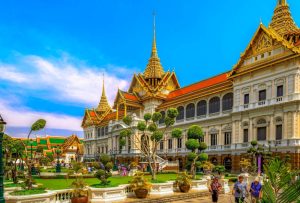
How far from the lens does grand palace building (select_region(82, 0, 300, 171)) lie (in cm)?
2836

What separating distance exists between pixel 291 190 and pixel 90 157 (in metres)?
70.0

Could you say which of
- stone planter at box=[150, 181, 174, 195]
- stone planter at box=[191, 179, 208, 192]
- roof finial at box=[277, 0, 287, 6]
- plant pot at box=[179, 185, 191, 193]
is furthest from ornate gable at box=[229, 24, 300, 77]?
stone planter at box=[150, 181, 174, 195]

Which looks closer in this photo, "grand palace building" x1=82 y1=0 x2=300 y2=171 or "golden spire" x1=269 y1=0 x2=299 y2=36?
"grand palace building" x1=82 y1=0 x2=300 y2=171

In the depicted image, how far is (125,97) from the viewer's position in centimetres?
5262

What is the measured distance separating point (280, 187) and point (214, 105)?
36.3 m

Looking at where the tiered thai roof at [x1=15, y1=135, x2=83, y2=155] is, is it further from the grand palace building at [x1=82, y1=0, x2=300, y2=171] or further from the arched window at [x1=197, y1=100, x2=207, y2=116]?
the arched window at [x1=197, y1=100, x2=207, y2=116]

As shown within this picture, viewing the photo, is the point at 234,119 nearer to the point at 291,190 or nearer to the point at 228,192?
the point at 228,192

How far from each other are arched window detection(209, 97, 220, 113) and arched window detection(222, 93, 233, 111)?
975mm

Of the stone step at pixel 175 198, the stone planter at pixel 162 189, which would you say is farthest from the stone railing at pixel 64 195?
the stone planter at pixel 162 189

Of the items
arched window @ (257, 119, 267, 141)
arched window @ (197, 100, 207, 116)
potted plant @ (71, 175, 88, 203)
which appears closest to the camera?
potted plant @ (71, 175, 88, 203)

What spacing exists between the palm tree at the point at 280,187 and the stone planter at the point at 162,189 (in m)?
12.9

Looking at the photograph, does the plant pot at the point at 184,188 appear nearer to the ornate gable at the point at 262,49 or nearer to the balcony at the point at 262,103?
the balcony at the point at 262,103

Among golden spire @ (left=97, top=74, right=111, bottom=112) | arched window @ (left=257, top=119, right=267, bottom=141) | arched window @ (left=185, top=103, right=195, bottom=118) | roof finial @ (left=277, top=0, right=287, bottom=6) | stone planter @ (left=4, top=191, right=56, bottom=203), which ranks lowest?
stone planter @ (left=4, top=191, right=56, bottom=203)

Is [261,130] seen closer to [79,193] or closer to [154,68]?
[79,193]
